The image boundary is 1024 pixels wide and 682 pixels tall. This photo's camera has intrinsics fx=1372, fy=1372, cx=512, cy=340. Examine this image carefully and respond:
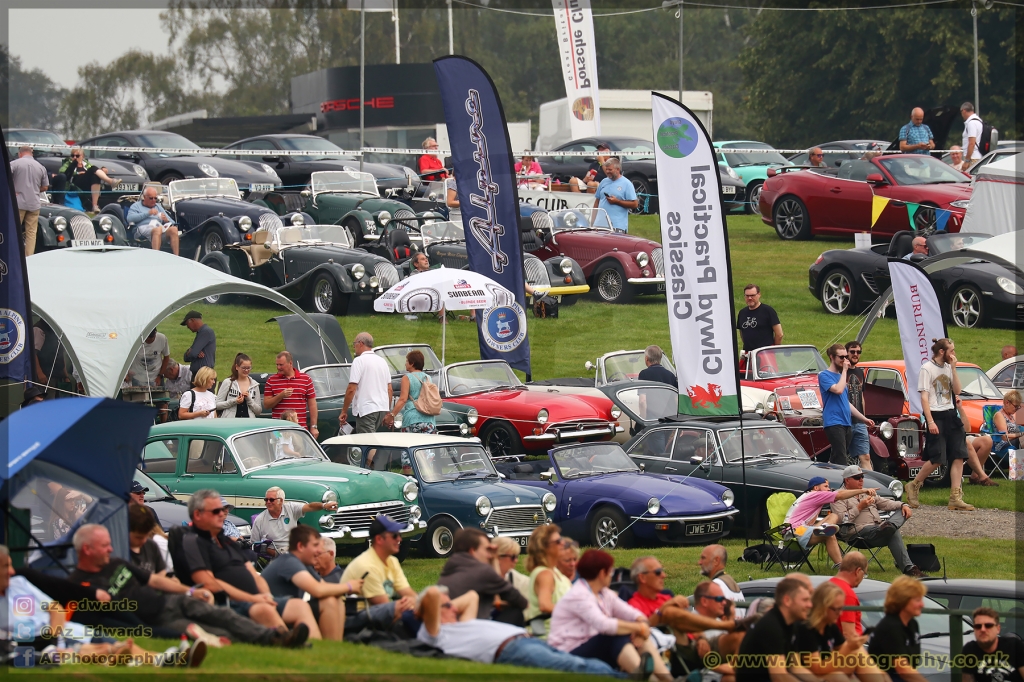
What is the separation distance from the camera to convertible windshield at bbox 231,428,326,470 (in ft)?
45.6

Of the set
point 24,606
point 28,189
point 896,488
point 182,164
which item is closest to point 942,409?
point 896,488

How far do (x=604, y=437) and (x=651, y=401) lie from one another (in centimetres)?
92

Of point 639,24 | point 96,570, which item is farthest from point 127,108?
point 96,570

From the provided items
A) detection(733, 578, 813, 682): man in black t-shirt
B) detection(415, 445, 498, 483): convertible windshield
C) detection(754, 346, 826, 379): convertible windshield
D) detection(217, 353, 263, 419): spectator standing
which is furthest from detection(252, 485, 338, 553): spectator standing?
detection(754, 346, 826, 379): convertible windshield

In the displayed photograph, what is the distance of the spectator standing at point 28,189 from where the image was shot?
21.5 m

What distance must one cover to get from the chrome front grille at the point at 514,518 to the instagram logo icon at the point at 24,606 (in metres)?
6.58

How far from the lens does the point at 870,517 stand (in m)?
12.9

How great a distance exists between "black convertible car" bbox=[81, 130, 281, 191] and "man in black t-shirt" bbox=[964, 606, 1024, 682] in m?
22.9

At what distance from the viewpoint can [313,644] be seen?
8.60 meters

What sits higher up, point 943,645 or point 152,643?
point 152,643

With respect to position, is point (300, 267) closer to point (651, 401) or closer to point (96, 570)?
point (651, 401)

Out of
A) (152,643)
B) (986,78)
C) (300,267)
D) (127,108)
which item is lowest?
(152,643)

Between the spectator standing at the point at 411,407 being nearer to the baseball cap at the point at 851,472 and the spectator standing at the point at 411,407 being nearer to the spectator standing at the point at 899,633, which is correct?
the baseball cap at the point at 851,472

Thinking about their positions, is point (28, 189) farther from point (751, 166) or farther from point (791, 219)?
point (751, 166)
